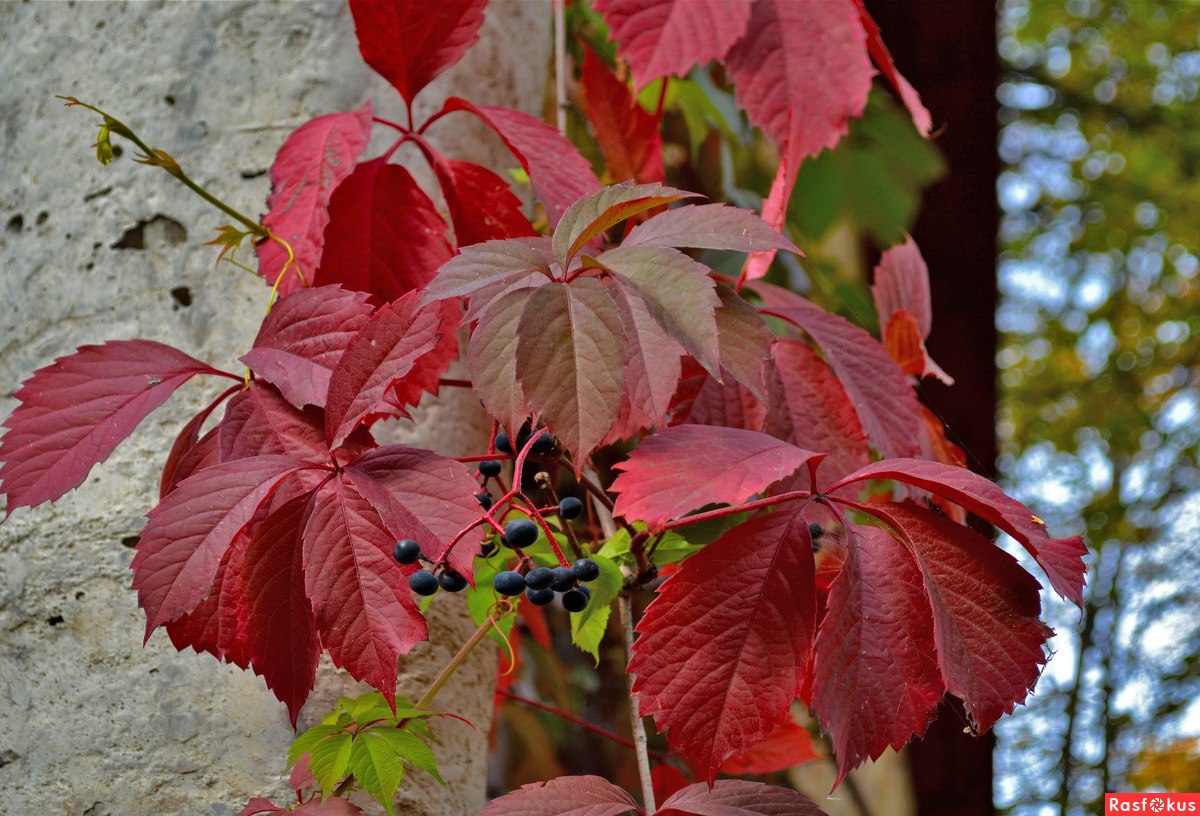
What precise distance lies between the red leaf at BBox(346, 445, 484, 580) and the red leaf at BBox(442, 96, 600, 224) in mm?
248

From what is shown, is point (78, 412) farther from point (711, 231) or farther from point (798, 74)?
point (798, 74)

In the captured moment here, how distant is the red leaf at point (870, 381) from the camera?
2.45 ft

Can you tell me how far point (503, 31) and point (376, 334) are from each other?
614 millimetres

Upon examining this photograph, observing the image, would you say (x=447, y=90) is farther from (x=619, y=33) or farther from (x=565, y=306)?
(x=565, y=306)

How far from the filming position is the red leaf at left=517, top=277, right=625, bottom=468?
1.67ft

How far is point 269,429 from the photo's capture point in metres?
0.62

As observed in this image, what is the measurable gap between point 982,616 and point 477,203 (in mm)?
494

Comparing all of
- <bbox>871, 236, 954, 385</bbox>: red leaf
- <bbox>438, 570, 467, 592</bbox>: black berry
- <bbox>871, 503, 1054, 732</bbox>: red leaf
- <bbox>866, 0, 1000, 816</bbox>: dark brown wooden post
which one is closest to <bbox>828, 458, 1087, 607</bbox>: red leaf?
<bbox>871, 503, 1054, 732</bbox>: red leaf

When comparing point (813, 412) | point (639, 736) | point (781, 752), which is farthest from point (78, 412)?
point (781, 752)

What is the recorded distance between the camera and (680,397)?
786 millimetres

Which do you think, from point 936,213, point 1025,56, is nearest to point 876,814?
point 936,213

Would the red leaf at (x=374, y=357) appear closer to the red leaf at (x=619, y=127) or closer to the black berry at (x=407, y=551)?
the black berry at (x=407, y=551)

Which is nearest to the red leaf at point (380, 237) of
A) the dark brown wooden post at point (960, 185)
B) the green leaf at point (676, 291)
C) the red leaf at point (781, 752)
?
the green leaf at point (676, 291)

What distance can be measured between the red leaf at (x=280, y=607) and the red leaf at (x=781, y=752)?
0.53 m
